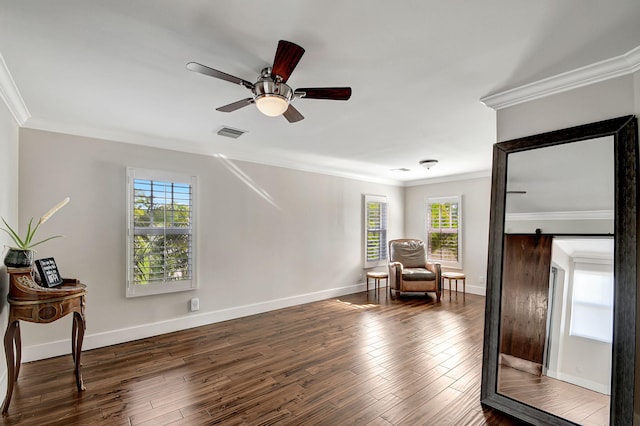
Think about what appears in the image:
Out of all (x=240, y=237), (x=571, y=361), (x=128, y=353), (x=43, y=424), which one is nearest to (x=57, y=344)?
(x=128, y=353)

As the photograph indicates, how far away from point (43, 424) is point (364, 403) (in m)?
2.33

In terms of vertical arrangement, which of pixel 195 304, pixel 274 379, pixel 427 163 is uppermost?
pixel 427 163

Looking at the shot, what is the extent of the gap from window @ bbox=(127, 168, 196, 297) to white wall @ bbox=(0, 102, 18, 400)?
983 millimetres

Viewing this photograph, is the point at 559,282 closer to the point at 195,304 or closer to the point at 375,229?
the point at 195,304

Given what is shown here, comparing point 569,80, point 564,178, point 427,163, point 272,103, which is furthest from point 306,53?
point 427,163

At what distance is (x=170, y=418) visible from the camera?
7.12 feet

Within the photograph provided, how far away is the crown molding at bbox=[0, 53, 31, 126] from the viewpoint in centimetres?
219

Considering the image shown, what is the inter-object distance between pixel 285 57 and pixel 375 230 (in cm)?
537

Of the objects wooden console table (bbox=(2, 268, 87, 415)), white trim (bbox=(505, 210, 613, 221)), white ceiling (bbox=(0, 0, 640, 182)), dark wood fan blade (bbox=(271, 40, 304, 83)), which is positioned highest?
white ceiling (bbox=(0, 0, 640, 182))

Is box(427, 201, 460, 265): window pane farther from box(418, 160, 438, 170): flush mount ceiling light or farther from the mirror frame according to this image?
the mirror frame

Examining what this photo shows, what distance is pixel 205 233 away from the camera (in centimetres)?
423

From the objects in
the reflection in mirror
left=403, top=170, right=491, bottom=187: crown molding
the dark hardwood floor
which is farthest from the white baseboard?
left=403, top=170, right=491, bottom=187: crown molding

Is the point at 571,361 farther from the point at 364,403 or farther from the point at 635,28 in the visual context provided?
the point at 635,28

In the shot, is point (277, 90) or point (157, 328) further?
point (157, 328)
